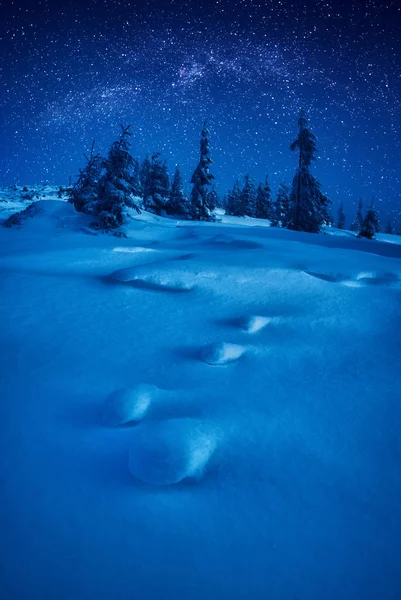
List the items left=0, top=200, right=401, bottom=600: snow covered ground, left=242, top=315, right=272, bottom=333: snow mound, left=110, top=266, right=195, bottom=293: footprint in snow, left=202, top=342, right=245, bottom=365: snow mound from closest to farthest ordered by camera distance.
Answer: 1. left=0, top=200, right=401, bottom=600: snow covered ground
2. left=202, top=342, right=245, bottom=365: snow mound
3. left=242, top=315, right=272, bottom=333: snow mound
4. left=110, top=266, right=195, bottom=293: footprint in snow

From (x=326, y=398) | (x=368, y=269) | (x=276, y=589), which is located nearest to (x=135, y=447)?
(x=276, y=589)

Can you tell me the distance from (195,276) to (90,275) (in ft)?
7.32

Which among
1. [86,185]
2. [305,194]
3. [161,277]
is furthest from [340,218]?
[161,277]

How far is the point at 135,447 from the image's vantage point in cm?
211

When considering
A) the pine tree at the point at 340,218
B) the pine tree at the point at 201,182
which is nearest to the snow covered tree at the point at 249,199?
the pine tree at the point at 201,182

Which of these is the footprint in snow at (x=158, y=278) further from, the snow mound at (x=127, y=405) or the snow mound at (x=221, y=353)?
the snow mound at (x=127, y=405)

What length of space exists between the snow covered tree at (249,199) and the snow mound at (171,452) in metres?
50.8

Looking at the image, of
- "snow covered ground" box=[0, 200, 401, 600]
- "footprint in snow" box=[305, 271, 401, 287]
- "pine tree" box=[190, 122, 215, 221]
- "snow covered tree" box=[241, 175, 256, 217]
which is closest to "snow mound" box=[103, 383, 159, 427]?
"snow covered ground" box=[0, 200, 401, 600]

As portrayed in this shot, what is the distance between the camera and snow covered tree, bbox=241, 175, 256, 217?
48812 millimetres

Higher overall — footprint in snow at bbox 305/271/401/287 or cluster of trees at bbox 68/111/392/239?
cluster of trees at bbox 68/111/392/239

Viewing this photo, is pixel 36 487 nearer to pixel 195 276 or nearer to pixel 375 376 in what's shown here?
pixel 375 376

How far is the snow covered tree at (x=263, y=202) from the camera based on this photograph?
5000cm

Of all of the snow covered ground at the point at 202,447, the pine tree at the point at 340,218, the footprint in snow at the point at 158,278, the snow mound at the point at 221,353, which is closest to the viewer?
the snow covered ground at the point at 202,447

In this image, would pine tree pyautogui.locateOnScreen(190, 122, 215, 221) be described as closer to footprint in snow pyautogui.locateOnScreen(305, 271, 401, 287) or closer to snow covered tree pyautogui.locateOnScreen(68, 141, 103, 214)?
snow covered tree pyautogui.locateOnScreen(68, 141, 103, 214)
